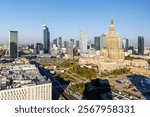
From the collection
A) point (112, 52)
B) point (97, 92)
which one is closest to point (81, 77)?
point (97, 92)

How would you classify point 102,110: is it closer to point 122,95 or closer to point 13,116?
point 13,116

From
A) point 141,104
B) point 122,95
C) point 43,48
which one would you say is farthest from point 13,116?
point 43,48

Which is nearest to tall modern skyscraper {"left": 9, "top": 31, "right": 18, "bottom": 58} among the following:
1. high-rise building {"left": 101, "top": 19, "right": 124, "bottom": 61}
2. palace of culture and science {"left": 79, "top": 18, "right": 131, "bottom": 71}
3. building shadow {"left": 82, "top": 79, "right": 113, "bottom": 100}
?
palace of culture and science {"left": 79, "top": 18, "right": 131, "bottom": 71}

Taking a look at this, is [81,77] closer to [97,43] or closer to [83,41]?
[83,41]

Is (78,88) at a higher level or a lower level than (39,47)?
lower

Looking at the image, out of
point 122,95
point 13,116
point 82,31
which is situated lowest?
point 122,95

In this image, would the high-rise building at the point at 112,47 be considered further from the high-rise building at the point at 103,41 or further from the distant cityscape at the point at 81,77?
Answer: the high-rise building at the point at 103,41

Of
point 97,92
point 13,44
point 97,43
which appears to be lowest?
point 97,92
